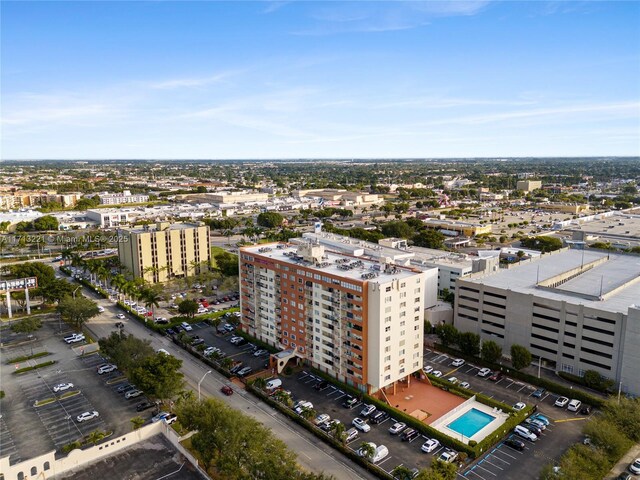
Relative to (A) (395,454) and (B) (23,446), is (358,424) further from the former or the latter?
(B) (23,446)

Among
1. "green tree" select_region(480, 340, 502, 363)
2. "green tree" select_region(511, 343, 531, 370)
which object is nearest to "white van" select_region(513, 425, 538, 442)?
"green tree" select_region(511, 343, 531, 370)

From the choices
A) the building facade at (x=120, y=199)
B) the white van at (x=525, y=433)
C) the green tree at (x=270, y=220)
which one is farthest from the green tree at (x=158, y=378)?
the building facade at (x=120, y=199)

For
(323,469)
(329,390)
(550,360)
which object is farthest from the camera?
(550,360)

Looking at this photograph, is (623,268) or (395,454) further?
(623,268)

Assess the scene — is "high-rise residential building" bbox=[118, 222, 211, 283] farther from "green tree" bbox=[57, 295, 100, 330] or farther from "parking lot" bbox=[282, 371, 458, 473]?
"parking lot" bbox=[282, 371, 458, 473]

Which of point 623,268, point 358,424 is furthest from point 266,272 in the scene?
point 623,268

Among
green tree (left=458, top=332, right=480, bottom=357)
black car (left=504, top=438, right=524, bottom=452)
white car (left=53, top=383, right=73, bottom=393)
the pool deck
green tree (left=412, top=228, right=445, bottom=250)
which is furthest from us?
green tree (left=412, top=228, right=445, bottom=250)

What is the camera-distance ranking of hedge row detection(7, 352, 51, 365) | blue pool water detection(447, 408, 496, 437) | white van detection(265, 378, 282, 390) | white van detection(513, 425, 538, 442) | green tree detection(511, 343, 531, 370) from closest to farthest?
1. white van detection(513, 425, 538, 442)
2. blue pool water detection(447, 408, 496, 437)
3. white van detection(265, 378, 282, 390)
4. green tree detection(511, 343, 531, 370)
5. hedge row detection(7, 352, 51, 365)
